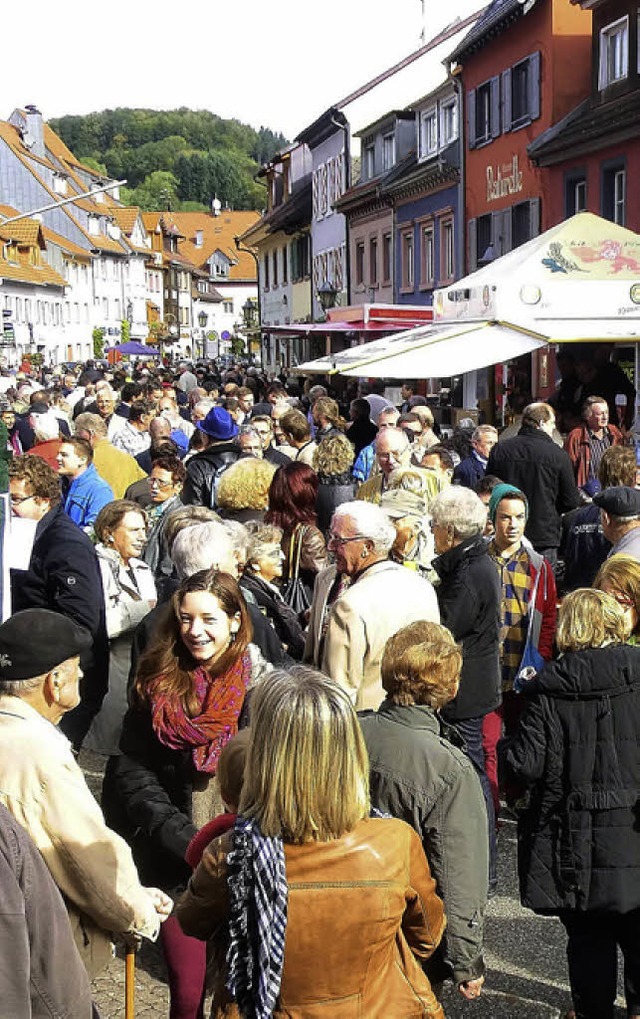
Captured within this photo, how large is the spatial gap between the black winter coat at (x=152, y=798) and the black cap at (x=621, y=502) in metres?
2.99

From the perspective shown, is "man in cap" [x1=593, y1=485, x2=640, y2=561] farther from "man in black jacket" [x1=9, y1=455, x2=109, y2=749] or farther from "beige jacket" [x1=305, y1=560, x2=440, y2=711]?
"man in black jacket" [x1=9, y1=455, x2=109, y2=749]

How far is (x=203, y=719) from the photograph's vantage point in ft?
14.0

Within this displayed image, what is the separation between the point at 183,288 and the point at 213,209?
31.0 meters

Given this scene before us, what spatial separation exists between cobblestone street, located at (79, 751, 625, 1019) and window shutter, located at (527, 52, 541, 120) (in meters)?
19.3

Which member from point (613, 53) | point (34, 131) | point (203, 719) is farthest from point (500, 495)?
point (34, 131)

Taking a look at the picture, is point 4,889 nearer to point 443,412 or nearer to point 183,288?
point 443,412

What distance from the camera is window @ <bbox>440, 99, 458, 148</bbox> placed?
2988 cm

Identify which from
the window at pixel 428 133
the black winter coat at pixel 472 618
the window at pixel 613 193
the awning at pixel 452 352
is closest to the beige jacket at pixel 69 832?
the black winter coat at pixel 472 618

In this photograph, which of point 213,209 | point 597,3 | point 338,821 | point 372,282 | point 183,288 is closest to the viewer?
point 338,821

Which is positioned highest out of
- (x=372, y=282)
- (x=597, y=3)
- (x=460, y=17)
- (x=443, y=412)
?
(x=460, y=17)

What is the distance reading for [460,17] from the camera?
127 feet

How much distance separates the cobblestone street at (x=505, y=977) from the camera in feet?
16.3

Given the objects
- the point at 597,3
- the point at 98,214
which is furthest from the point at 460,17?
the point at 98,214

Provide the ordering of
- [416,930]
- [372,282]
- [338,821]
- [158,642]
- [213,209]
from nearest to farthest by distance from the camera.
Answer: [338,821]
[416,930]
[158,642]
[372,282]
[213,209]
